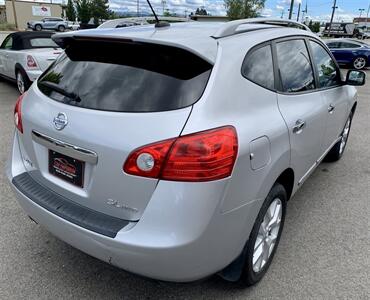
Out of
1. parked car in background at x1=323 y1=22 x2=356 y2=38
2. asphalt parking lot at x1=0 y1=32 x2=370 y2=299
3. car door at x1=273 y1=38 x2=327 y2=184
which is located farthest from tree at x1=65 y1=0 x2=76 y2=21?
car door at x1=273 y1=38 x2=327 y2=184

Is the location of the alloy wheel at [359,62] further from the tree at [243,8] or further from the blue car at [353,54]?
the tree at [243,8]

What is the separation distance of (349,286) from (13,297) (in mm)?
2264

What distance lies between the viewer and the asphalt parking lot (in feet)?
7.97

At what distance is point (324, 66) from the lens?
12.1 feet

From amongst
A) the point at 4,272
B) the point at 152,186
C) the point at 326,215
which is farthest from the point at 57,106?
the point at 326,215

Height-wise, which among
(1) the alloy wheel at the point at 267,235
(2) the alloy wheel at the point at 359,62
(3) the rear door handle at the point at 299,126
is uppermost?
(3) the rear door handle at the point at 299,126

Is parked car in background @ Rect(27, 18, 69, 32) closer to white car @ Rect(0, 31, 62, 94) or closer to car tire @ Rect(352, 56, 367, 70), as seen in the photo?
car tire @ Rect(352, 56, 367, 70)

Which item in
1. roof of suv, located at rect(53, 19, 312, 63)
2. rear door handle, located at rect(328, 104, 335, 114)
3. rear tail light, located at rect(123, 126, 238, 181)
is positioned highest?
roof of suv, located at rect(53, 19, 312, 63)

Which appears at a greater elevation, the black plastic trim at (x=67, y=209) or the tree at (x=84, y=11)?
the black plastic trim at (x=67, y=209)

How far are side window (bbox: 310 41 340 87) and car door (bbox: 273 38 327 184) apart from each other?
0.25m

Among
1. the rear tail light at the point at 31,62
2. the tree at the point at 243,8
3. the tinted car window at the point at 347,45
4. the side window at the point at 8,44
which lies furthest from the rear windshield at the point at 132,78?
the tree at the point at 243,8

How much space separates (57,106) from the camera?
218cm

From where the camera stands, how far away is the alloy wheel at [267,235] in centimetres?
241

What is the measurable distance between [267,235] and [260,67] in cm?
115
